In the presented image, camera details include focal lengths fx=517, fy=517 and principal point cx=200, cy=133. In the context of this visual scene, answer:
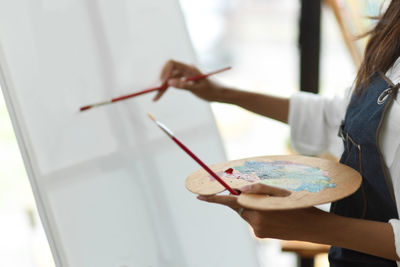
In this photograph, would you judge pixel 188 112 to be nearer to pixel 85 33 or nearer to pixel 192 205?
pixel 192 205

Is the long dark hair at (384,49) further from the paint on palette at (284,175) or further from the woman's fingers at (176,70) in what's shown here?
the woman's fingers at (176,70)

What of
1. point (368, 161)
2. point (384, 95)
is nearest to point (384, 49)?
point (384, 95)

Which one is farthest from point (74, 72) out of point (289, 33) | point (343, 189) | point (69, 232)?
Answer: point (289, 33)

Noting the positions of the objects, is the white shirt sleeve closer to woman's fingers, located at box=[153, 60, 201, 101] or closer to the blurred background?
woman's fingers, located at box=[153, 60, 201, 101]

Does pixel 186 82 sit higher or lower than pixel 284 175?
higher

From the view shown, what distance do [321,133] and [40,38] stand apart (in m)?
0.65

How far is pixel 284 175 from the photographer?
0.84m

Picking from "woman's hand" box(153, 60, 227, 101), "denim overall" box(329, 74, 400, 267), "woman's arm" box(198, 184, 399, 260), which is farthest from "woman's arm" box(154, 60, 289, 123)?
"woman's arm" box(198, 184, 399, 260)

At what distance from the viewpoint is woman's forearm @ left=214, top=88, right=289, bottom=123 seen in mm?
1193

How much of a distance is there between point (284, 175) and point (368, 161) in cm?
16

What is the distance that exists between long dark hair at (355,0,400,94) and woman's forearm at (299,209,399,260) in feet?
0.89

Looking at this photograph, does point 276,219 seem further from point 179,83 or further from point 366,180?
point 179,83

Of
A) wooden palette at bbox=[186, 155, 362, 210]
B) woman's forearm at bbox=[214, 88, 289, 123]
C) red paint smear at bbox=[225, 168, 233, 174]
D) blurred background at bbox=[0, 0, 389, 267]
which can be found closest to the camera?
wooden palette at bbox=[186, 155, 362, 210]

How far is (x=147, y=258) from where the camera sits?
1.05 meters
